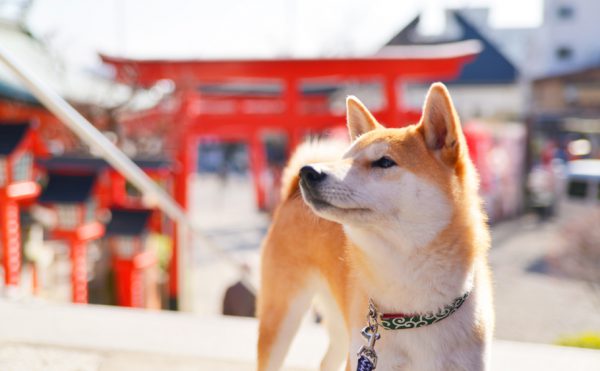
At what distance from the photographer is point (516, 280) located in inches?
298

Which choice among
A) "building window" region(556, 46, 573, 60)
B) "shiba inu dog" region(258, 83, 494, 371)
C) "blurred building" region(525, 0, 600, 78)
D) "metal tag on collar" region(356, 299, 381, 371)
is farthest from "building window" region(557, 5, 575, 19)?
"metal tag on collar" region(356, 299, 381, 371)

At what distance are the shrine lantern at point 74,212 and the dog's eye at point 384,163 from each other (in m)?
4.02

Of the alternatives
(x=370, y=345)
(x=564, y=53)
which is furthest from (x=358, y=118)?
(x=564, y=53)

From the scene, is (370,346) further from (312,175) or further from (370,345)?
(312,175)

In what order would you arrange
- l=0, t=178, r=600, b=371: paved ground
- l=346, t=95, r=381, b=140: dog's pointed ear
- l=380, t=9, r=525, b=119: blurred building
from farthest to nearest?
l=380, t=9, r=525, b=119: blurred building, l=0, t=178, r=600, b=371: paved ground, l=346, t=95, r=381, b=140: dog's pointed ear

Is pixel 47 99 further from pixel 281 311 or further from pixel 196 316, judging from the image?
pixel 281 311

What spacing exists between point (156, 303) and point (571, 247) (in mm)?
4535

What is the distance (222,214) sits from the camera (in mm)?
13492

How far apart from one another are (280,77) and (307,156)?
186 inches

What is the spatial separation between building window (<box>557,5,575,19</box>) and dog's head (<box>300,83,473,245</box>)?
65.0 feet

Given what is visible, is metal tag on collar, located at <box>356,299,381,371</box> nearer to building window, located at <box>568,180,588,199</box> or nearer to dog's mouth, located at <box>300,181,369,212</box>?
dog's mouth, located at <box>300,181,369,212</box>

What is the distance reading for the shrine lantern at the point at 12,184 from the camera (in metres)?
4.41

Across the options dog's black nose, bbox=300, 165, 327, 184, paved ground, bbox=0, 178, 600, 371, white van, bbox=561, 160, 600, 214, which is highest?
dog's black nose, bbox=300, 165, 327, 184

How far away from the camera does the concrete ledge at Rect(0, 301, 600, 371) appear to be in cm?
227
